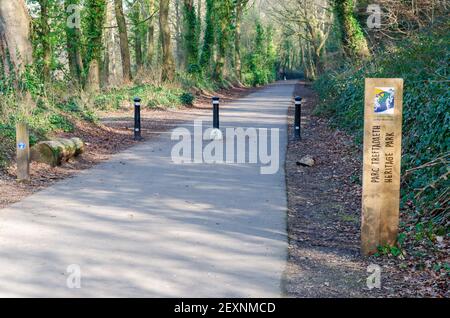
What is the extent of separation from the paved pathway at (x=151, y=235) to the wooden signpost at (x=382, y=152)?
1.16m

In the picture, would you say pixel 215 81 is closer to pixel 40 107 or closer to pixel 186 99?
pixel 186 99

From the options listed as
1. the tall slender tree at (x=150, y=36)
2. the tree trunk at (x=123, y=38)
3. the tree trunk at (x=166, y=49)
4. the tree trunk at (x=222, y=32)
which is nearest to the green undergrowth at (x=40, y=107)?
the tree trunk at (x=166, y=49)

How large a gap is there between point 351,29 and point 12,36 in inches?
523

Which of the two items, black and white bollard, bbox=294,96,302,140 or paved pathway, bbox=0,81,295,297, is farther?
black and white bollard, bbox=294,96,302,140

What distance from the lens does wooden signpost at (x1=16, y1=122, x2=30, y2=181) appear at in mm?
10547

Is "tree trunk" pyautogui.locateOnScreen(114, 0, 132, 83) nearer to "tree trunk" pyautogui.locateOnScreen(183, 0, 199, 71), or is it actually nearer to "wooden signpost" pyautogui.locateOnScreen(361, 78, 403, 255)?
"tree trunk" pyautogui.locateOnScreen(183, 0, 199, 71)

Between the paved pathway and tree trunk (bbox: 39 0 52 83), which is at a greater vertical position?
tree trunk (bbox: 39 0 52 83)

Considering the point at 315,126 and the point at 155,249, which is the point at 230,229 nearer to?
the point at 155,249

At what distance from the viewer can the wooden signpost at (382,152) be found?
6.63 m

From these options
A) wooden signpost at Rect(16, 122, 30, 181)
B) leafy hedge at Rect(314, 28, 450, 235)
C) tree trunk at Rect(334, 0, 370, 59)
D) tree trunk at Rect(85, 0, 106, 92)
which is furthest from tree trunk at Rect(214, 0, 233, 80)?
wooden signpost at Rect(16, 122, 30, 181)

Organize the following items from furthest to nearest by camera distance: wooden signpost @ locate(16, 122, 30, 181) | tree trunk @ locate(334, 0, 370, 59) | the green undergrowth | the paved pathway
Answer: tree trunk @ locate(334, 0, 370, 59) < the green undergrowth < wooden signpost @ locate(16, 122, 30, 181) < the paved pathway

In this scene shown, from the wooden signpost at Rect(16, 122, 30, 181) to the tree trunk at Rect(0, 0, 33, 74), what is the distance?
5.68 m

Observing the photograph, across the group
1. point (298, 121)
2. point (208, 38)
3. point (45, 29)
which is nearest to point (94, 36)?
point (45, 29)
